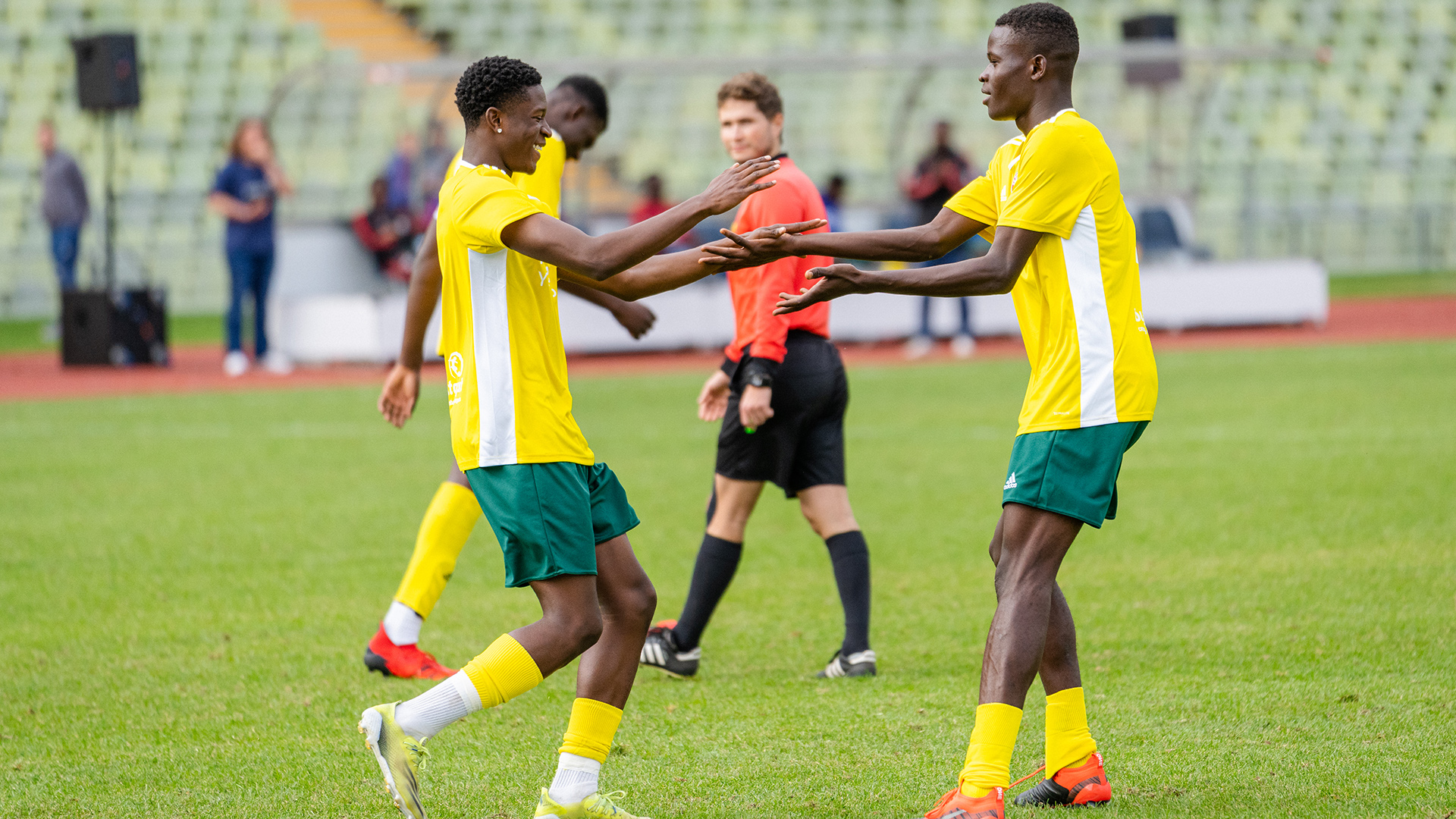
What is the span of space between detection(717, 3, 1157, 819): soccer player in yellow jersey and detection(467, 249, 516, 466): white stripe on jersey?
0.58m

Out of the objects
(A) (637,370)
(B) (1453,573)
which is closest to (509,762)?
(B) (1453,573)

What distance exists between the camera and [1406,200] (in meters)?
26.8

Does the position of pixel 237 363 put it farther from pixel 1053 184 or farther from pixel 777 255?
pixel 1053 184

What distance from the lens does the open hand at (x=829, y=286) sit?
3.75 metres

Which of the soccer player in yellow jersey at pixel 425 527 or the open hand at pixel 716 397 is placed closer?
the soccer player in yellow jersey at pixel 425 527

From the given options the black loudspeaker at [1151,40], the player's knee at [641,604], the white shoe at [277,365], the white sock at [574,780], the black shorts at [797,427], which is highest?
the black loudspeaker at [1151,40]

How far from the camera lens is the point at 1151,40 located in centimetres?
2033

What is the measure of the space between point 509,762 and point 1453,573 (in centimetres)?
424

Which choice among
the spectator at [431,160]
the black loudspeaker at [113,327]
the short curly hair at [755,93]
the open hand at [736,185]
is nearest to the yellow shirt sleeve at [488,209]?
the open hand at [736,185]

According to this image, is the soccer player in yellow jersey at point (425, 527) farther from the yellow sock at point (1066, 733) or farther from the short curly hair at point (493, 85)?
the yellow sock at point (1066, 733)

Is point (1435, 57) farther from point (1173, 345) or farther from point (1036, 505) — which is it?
point (1036, 505)

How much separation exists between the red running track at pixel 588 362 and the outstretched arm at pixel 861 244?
1155 cm

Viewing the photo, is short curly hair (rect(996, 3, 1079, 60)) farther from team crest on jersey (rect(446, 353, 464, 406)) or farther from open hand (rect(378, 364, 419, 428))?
open hand (rect(378, 364, 419, 428))

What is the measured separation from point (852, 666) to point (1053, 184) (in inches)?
86.0
